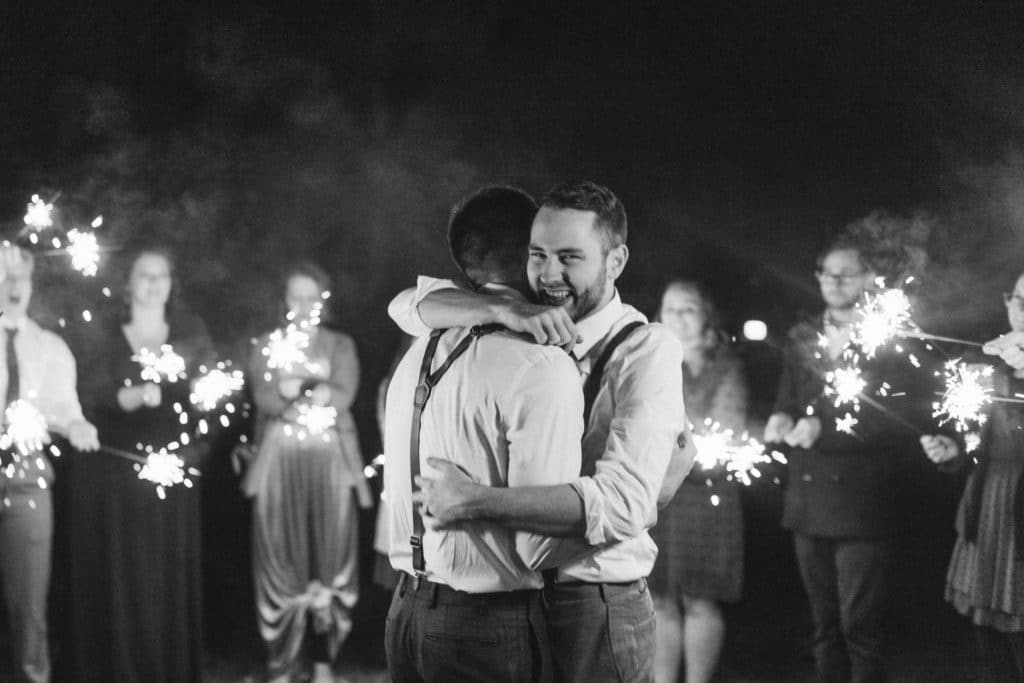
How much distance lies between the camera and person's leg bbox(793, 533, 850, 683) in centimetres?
437

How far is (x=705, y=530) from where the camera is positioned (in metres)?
4.48

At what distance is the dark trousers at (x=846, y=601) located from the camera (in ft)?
14.2

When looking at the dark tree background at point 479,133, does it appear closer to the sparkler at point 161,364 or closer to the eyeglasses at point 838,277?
the eyeglasses at point 838,277

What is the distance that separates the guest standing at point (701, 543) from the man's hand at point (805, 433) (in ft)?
0.76

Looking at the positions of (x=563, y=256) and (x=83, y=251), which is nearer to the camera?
(x=563, y=256)

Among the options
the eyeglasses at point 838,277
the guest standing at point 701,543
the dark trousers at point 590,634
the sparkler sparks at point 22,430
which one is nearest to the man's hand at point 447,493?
the dark trousers at point 590,634

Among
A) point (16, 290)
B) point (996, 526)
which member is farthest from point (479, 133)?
point (996, 526)

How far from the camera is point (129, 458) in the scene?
4660 mm

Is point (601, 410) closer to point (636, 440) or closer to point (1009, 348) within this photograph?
point (636, 440)

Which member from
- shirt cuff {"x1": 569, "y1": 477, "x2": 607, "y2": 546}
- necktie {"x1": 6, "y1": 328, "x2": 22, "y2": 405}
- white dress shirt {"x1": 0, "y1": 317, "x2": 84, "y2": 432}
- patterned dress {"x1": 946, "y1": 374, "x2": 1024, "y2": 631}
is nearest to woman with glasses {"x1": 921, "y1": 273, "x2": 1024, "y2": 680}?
patterned dress {"x1": 946, "y1": 374, "x2": 1024, "y2": 631}

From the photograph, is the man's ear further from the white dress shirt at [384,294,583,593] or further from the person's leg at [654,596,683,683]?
the person's leg at [654,596,683,683]

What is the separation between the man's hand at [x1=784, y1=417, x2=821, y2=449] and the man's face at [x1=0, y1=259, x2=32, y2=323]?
3652 millimetres

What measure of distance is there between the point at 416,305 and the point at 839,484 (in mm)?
2627

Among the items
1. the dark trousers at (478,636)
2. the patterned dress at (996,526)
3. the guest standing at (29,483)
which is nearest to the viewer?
the dark trousers at (478,636)
